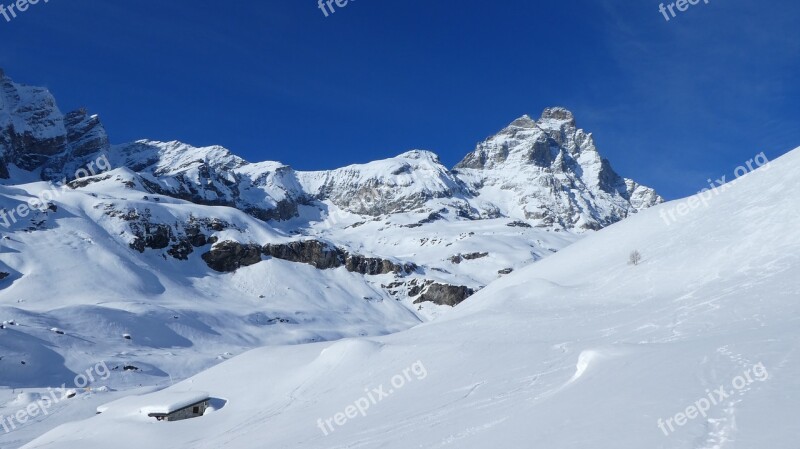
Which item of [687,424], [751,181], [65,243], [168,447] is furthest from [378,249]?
[687,424]

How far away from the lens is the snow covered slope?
38.5 ft

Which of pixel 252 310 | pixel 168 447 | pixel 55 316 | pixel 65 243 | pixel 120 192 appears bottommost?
pixel 168 447

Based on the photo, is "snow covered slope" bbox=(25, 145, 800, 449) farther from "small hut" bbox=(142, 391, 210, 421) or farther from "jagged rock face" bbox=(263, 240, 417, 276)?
"jagged rock face" bbox=(263, 240, 417, 276)

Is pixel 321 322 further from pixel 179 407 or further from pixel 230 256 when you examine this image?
pixel 179 407

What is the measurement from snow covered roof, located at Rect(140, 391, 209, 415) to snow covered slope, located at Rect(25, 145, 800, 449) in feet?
1.34

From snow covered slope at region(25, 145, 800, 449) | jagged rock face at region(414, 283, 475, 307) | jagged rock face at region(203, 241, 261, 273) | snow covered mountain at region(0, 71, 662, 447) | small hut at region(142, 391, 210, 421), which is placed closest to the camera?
snow covered slope at region(25, 145, 800, 449)

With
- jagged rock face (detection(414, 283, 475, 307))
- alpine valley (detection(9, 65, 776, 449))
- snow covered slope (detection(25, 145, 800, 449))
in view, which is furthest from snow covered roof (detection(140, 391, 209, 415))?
jagged rock face (detection(414, 283, 475, 307))

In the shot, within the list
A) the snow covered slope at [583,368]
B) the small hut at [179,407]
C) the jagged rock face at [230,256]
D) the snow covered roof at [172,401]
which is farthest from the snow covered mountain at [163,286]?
the snow covered slope at [583,368]

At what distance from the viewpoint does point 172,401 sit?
28328 millimetres

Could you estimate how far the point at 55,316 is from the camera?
70875 millimetres

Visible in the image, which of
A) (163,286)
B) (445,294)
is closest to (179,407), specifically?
(163,286)

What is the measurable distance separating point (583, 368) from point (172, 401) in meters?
20.9

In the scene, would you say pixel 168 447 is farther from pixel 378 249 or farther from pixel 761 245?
pixel 378 249

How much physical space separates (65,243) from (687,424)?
352 ft
